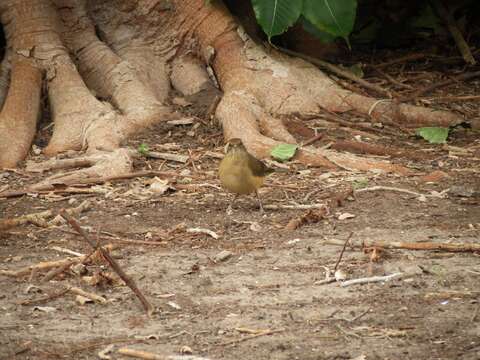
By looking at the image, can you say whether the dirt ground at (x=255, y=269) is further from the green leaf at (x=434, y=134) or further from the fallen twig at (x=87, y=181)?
the green leaf at (x=434, y=134)

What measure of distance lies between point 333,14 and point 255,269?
351 centimetres

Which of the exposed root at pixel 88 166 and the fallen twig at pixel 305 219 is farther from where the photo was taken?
the exposed root at pixel 88 166

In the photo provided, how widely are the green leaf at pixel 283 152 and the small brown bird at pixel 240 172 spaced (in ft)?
3.49

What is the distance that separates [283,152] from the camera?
25.1ft

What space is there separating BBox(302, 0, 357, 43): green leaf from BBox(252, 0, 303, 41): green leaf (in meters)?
0.17

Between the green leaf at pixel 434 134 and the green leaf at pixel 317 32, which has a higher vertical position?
the green leaf at pixel 317 32

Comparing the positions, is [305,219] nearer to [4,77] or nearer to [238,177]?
[238,177]

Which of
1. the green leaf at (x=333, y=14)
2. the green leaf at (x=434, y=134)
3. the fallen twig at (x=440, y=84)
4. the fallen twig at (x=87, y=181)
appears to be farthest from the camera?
the fallen twig at (x=440, y=84)

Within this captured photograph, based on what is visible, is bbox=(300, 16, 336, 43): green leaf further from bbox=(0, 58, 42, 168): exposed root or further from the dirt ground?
bbox=(0, 58, 42, 168): exposed root

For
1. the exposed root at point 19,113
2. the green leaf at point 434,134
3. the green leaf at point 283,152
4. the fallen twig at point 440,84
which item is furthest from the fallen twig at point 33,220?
the fallen twig at point 440,84

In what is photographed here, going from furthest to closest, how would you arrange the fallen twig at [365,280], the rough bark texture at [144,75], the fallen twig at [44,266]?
the rough bark texture at [144,75] → the fallen twig at [44,266] → the fallen twig at [365,280]

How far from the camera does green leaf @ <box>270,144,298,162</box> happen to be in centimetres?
762

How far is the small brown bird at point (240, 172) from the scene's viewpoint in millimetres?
6426

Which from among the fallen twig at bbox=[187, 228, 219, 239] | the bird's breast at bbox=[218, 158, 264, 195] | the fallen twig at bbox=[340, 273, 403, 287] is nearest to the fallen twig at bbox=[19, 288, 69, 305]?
the fallen twig at bbox=[187, 228, 219, 239]
